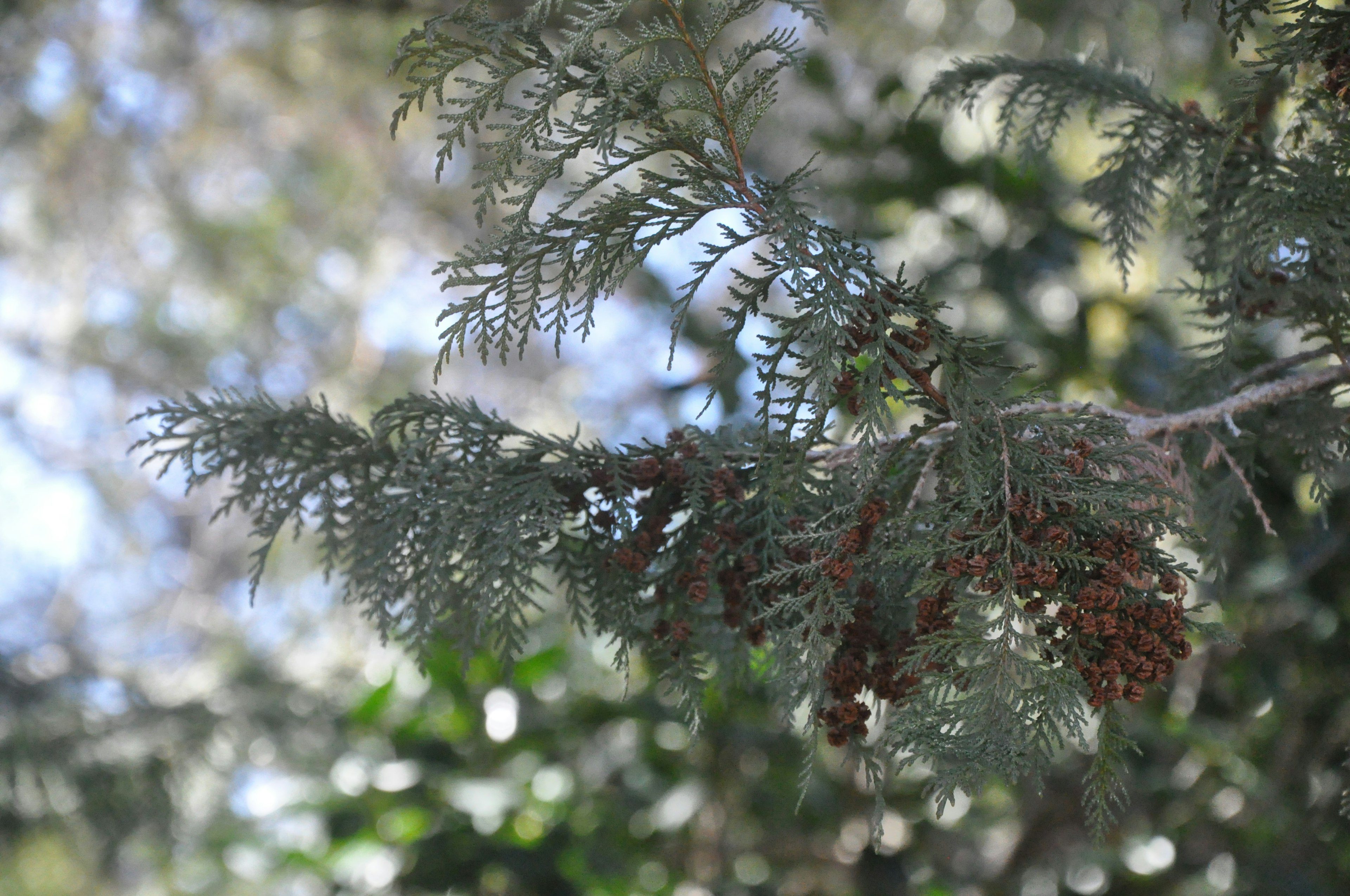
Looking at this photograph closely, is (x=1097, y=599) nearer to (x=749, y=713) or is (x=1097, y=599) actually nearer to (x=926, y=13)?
(x=749, y=713)

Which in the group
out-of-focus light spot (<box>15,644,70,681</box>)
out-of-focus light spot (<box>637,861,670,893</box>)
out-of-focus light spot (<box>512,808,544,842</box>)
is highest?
out-of-focus light spot (<box>15,644,70,681</box>)

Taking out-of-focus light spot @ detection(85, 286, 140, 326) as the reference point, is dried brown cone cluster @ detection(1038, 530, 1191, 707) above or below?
below

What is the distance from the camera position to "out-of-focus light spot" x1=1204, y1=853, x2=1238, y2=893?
1.29m

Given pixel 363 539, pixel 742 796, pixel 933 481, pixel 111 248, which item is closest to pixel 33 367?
pixel 111 248

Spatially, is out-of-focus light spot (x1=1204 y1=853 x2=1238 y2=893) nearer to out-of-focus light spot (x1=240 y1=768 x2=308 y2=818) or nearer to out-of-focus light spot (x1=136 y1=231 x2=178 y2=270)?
out-of-focus light spot (x1=240 y1=768 x2=308 y2=818)

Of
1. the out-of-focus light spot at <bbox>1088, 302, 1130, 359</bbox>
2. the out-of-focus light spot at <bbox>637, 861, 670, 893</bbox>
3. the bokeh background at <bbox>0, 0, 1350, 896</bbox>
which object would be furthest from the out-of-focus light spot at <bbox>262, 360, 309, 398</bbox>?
the out-of-focus light spot at <bbox>1088, 302, 1130, 359</bbox>

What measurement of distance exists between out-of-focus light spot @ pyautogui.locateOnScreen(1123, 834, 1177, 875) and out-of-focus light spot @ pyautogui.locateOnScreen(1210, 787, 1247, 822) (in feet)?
0.33

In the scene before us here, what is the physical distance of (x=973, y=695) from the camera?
47 centimetres

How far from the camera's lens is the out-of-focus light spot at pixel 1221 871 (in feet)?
4.24

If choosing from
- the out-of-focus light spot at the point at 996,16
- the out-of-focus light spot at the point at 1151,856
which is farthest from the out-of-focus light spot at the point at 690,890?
the out-of-focus light spot at the point at 996,16

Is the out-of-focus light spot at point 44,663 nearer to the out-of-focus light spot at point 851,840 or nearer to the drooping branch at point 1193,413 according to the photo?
the out-of-focus light spot at point 851,840

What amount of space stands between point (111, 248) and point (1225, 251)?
403cm

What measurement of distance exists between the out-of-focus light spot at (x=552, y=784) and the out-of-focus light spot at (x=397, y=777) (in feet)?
0.59

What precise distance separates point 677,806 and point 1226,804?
2.67 feet
